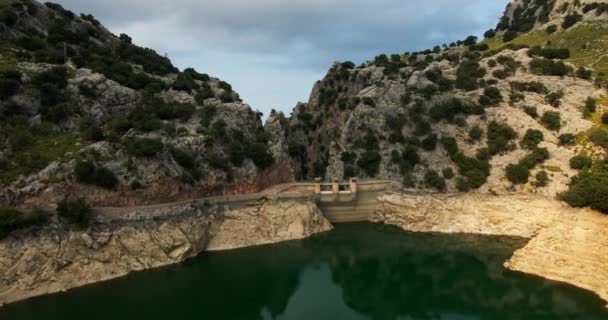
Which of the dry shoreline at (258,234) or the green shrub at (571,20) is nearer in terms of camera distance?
the dry shoreline at (258,234)

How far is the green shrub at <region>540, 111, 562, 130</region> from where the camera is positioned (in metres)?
60.9

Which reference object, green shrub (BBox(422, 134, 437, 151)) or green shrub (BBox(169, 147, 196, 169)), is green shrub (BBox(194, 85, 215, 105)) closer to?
green shrub (BBox(169, 147, 196, 169))

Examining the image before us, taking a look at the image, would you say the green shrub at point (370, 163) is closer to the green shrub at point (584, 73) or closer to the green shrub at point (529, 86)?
the green shrub at point (529, 86)

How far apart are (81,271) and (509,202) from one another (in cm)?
4960

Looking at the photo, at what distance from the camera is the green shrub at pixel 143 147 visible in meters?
47.9

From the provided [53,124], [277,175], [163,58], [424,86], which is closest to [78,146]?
[53,124]

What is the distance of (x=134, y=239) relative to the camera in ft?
143

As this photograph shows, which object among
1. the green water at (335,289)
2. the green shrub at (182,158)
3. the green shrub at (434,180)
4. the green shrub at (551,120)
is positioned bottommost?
the green water at (335,289)

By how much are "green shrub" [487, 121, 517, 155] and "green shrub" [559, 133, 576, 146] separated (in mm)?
6047

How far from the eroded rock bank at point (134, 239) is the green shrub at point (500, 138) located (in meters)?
27.5

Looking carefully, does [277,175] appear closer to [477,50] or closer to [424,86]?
[424,86]

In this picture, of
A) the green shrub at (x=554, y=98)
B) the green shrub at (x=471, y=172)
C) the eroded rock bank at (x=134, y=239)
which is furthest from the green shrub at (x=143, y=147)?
the green shrub at (x=554, y=98)

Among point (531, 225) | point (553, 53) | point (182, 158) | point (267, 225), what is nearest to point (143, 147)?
point (182, 158)

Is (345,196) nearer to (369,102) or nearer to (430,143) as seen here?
(430,143)
